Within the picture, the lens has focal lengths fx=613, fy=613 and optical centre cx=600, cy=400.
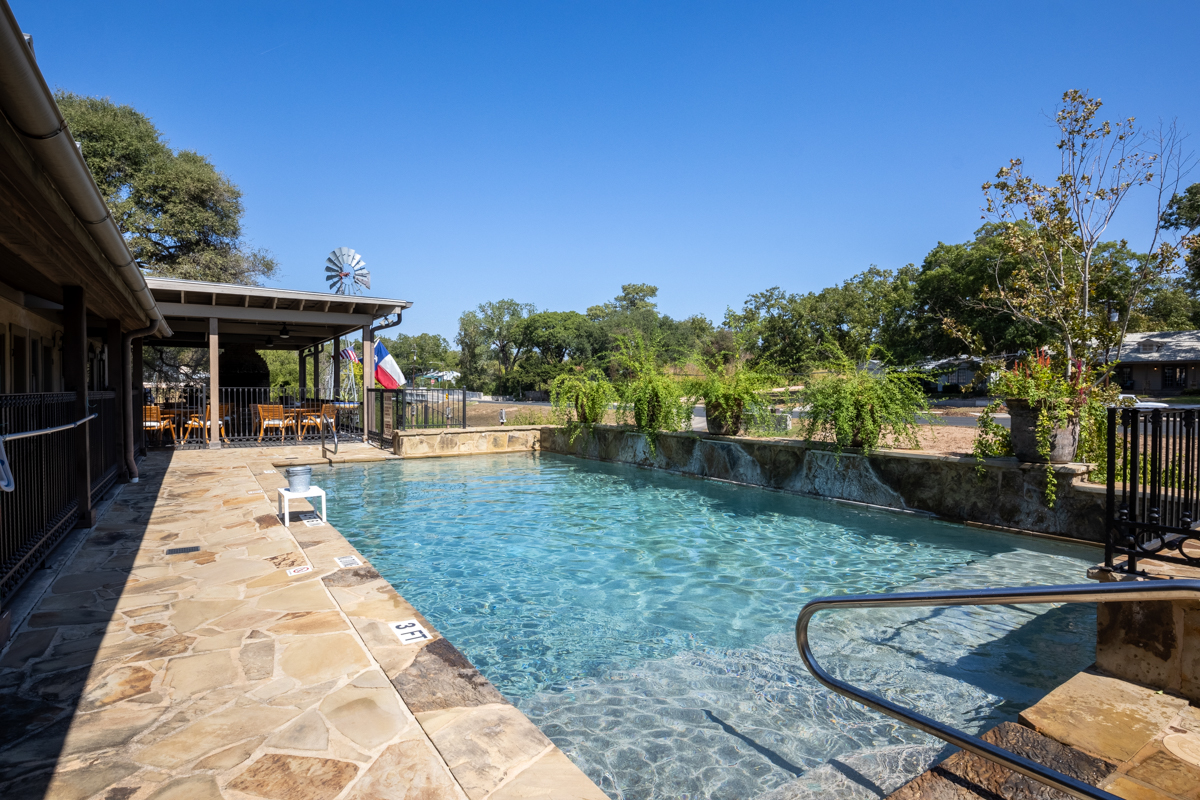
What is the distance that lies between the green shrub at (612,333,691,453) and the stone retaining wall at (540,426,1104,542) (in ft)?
0.95

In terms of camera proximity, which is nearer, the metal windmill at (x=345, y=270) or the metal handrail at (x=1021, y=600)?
the metal handrail at (x=1021, y=600)

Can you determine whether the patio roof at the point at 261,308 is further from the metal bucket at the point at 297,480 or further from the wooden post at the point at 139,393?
the metal bucket at the point at 297,480

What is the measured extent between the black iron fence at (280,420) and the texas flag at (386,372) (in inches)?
45.5

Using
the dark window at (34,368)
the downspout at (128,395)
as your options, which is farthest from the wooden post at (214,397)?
the downspout at (128,395)

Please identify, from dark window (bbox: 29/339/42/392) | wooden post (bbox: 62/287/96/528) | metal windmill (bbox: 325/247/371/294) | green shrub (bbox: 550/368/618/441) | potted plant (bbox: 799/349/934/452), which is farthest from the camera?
metal windmill (bbox: 325/247/371/294)

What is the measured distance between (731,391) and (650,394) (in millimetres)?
1811

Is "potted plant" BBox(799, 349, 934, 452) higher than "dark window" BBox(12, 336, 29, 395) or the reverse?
the reverse

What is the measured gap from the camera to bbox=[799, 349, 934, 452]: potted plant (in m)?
7.75

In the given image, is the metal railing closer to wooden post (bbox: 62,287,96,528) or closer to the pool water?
wooden post (bbox: 62,287,96,528)

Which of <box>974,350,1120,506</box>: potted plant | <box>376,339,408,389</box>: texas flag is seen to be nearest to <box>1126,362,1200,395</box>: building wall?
<box>974,350,1120,506</box>: potted plant

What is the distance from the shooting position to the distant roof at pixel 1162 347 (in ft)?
109

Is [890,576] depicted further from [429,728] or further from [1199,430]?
[429,728]

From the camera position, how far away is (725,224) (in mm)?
27672

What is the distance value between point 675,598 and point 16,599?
414 centimetres
